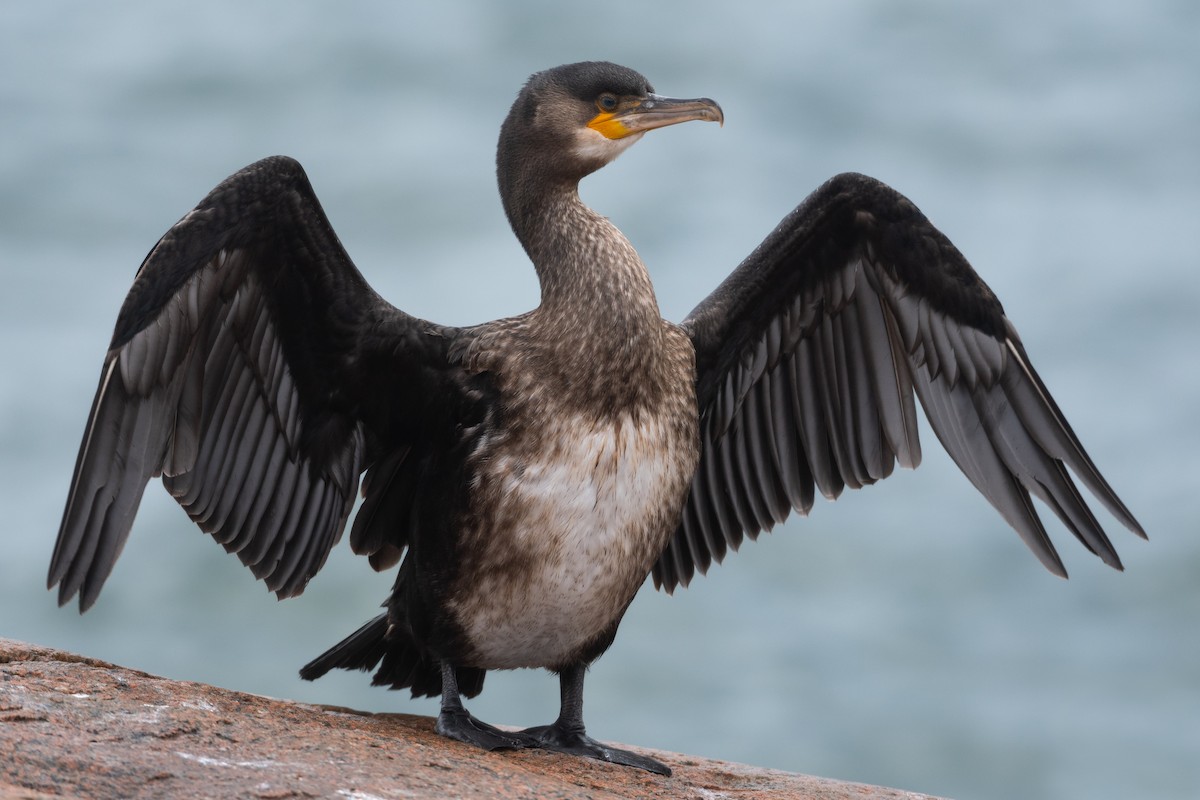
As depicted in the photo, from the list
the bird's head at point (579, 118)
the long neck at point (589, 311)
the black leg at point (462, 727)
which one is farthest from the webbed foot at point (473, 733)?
the bird's head at point (579, 118)

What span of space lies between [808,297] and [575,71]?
1287 mm

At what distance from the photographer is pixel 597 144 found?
17.5 ft

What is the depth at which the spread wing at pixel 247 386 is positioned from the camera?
463 cm

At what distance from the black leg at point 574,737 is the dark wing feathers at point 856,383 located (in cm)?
97

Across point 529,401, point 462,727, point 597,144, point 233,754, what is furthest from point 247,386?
point 233,754

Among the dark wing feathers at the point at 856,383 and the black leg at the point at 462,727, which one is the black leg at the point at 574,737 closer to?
the black leg at the point at 462,727

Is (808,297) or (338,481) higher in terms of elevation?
(808,297)

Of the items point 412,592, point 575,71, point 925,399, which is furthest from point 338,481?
point 925,399

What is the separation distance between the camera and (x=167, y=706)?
4176 mm

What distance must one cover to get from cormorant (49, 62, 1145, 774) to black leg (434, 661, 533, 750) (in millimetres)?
13

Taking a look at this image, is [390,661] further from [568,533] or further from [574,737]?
[568,533]

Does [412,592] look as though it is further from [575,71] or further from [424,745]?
[575,71]

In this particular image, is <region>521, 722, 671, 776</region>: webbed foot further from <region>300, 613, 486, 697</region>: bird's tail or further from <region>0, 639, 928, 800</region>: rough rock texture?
<region>300, 613, 486, 697</region>: bird's tail

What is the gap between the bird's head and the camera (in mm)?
5344
